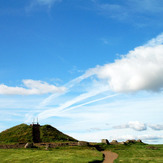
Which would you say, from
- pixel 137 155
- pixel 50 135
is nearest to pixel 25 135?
pixel 50 135

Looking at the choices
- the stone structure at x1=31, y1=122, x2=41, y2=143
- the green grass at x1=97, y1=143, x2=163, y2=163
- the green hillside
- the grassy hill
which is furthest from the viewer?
the green hillside

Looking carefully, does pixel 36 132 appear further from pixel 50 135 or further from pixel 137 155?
pixel 137 155

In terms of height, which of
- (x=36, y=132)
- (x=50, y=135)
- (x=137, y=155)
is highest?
(x=36, y=132)

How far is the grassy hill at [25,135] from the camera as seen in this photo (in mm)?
66125

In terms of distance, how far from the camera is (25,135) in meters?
68.7

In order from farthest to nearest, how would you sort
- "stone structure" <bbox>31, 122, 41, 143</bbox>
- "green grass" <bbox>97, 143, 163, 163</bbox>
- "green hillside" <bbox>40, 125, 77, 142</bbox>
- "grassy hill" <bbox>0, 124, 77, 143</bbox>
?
1. "green hillside" <bbox>40, 125, 77, 142</bbox>
2. "stone structure" <bbox>31, 122, 41, 143</bbox>
3. "grassy hill" <bbox>0, 124, 77, 143</bbox>
4. "green grass" <bbox>97, 143, 163, 163</bbox>

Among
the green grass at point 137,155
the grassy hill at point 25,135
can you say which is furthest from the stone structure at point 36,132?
the green grass at point 137,155

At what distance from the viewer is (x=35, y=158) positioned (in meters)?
36.8

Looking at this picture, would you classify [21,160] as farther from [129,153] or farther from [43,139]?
[43,139]

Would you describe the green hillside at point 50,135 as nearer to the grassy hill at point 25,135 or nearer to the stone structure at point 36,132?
the grassy hill at point 25,135

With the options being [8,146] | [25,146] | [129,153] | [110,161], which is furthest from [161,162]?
[8,146]

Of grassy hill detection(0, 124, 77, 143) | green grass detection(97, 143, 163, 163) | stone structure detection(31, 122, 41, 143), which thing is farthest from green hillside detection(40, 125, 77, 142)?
green grass detection(97, 143, 163, 163)

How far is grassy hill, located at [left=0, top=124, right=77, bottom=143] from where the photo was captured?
6612 centimetres

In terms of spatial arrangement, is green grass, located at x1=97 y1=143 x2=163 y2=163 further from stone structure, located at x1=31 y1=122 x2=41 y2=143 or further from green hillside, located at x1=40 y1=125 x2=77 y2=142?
stone structure, located at x1=31 y1=122 x2=41 y2=143
